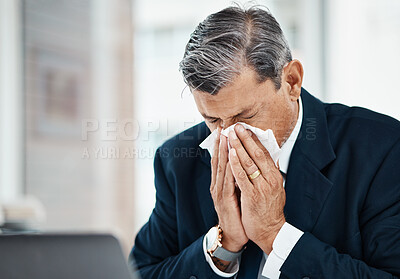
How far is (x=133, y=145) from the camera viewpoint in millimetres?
3607

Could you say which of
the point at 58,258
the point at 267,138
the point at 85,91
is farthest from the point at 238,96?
the point at 85,91

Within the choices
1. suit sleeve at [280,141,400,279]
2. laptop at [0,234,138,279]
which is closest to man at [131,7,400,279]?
suit sleeve at [280,141,400,279]

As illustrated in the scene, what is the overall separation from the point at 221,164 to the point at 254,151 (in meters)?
0.11

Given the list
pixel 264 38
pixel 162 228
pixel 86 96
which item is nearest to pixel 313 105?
pixel 264 38

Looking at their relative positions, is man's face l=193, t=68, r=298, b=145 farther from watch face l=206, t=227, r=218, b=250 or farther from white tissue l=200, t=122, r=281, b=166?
watch face l=206, t=227, r=218, b=250

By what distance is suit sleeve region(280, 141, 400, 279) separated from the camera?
1.21m

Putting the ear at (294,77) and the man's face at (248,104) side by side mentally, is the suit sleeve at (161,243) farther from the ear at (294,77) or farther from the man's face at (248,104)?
the ear at (294,77)

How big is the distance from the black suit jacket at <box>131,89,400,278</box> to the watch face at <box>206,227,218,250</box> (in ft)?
0.09

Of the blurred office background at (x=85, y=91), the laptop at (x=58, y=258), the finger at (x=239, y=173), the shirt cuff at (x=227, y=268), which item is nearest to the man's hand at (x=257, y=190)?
the finger at (x=239, y=173)

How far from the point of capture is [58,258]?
0.65 meters

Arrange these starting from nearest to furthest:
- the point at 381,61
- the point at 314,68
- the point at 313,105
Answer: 1. the point at 313,105
2. the point at 381,61
3. the point at 314,68

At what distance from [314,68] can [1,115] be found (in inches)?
82.0

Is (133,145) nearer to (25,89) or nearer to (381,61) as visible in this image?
(25,89)

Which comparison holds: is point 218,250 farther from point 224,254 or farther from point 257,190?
point 257,190
